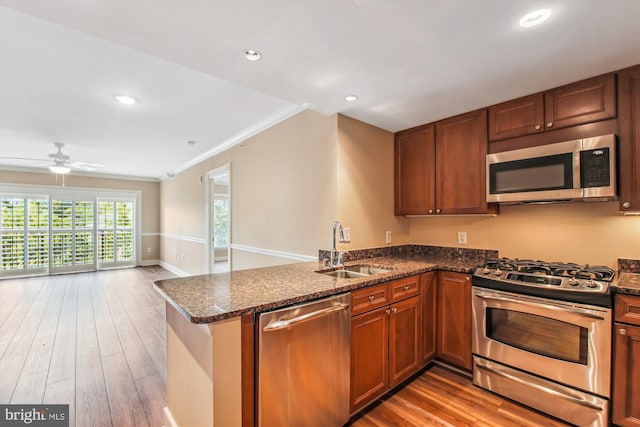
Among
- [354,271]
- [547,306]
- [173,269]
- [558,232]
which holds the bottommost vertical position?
[173,269]

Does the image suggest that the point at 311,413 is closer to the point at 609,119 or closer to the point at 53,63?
the point at 609,119

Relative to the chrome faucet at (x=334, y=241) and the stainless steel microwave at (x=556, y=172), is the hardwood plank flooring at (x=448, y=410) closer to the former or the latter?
the chrome faucet at (x=334, y=241)

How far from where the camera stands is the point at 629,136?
192 cm

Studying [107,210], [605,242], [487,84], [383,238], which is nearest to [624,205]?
[605,242]

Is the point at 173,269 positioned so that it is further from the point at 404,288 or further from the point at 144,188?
the point at 404,288

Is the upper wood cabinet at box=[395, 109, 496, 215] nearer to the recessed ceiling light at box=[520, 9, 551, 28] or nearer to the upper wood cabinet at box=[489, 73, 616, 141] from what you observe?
the upper wood cabinet at box=[489, 73, 616, 141]

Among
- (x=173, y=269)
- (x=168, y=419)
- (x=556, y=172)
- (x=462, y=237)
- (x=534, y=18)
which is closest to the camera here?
(x=534, y=18)

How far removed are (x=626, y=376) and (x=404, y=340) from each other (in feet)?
4.21

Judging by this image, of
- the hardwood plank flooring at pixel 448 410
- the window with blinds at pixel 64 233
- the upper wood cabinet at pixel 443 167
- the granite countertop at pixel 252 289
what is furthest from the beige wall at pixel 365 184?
the window with blinds at pixel 64 233

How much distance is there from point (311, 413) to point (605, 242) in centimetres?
250

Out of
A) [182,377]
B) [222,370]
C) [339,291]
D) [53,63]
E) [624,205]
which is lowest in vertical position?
[182,377]

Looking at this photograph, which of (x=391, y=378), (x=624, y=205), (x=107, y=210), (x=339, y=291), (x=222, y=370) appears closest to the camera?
(x=222, y=370)

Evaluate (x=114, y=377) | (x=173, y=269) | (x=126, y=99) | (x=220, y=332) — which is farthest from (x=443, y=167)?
(x=173, y=269)

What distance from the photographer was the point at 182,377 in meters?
1.61
